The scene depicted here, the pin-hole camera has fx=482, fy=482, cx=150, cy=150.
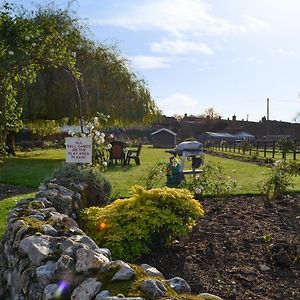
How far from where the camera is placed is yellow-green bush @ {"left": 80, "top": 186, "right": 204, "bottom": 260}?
4.80 metres

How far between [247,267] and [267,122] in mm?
69573

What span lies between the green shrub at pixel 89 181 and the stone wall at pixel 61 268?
2193 millimetres

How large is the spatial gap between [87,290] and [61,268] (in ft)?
1.23

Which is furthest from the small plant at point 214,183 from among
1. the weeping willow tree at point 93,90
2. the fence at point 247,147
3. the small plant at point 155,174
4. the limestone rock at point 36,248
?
the fence at point 247,147

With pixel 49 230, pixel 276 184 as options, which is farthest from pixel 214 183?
pixel 49 230

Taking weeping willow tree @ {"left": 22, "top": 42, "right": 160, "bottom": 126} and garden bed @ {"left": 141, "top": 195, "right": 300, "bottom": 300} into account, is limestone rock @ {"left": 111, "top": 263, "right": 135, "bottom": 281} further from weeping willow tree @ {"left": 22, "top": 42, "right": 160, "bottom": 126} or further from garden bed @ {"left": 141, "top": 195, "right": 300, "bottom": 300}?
weeping willow tree @ {"left": 22, "top": 42, "right": 160, "bottom": 126}

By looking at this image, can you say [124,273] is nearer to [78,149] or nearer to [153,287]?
[153,287]

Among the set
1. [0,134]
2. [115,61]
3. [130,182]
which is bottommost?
[130,182]

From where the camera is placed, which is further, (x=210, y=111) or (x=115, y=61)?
(x=210, y=111)

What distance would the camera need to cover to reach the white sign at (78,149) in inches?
298

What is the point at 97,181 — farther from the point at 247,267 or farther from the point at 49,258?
the point at 49,258

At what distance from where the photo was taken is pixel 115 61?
2275 centimetres

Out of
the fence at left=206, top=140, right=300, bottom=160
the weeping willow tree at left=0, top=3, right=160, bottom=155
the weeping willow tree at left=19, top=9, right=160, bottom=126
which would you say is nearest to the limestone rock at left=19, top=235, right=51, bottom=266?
the weeping willow tree at left=0, top=3, right=160, bottom=155

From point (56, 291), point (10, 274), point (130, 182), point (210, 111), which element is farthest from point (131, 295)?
point (210, 111)
